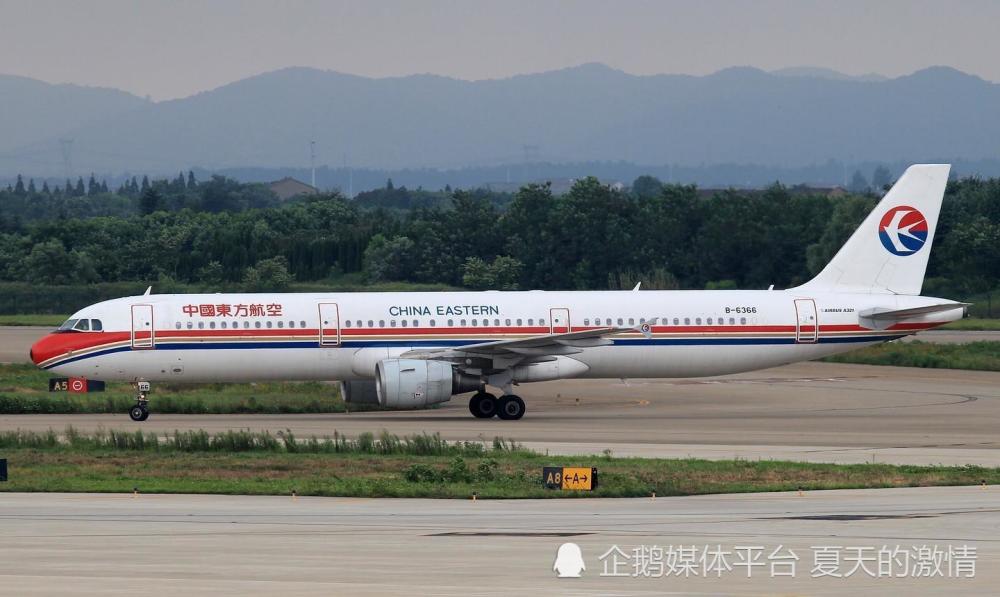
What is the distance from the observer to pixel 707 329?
43500 mm

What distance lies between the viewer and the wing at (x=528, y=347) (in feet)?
134

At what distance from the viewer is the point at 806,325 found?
143 ft

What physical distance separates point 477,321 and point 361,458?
1232 centimetres

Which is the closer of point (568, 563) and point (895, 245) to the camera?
point (568, 563)

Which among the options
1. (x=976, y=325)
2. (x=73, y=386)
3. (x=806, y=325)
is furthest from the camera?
(x=976, y=325)

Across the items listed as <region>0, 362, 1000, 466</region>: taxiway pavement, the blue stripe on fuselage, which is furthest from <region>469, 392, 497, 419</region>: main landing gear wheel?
the blue stripe on fuselage

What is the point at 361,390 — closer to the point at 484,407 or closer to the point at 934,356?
the point at 484,407

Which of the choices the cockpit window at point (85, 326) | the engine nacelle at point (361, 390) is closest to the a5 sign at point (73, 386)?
the cockpit window at point (85, 326)

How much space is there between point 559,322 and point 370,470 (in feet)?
48.4

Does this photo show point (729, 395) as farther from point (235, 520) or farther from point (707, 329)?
point (235, 520)

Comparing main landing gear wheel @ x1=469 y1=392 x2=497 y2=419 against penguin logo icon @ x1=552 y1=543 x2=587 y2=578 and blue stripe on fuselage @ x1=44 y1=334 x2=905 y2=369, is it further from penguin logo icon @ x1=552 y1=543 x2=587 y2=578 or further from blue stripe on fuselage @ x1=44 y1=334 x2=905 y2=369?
penguin logo icon @ x1=552 y1=543 x2=587 y2=578

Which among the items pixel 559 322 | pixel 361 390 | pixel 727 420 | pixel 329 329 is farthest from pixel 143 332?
pixel 727 420

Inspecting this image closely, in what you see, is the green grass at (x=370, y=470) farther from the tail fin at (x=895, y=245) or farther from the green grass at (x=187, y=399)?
the tail fin at (x=895, y=245)

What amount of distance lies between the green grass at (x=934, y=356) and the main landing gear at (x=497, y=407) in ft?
72.5
